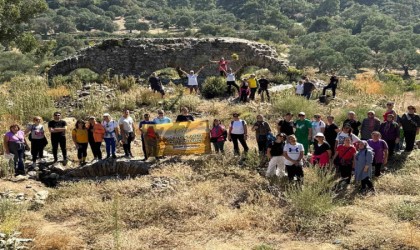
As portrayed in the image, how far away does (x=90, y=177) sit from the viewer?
10555mm

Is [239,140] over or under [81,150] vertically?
over

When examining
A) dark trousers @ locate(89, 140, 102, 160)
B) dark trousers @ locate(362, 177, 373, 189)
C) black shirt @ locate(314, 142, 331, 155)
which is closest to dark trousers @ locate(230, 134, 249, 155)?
black shirt @ locate(314, 142, 331, 155)

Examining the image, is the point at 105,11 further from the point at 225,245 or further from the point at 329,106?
the point at 225,245

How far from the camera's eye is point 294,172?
30.0ft

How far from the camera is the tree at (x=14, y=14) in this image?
1447 centimetres

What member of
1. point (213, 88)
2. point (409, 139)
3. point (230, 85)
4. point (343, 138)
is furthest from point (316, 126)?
point (213, 88)

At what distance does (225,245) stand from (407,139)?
5870 mm

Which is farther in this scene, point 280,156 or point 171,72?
point 171,72

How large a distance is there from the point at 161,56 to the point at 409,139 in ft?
44.9

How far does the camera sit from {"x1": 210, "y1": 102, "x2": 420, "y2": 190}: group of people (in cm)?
895

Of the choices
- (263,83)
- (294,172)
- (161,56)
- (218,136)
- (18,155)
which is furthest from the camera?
(161,56)

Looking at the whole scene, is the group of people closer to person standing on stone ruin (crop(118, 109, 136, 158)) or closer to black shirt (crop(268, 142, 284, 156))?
black shirt (crop(268, 142, 284, 156))

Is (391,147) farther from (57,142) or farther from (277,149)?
(57,142)

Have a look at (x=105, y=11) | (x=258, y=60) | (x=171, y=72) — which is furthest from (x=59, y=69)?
(x=105, y=11)
